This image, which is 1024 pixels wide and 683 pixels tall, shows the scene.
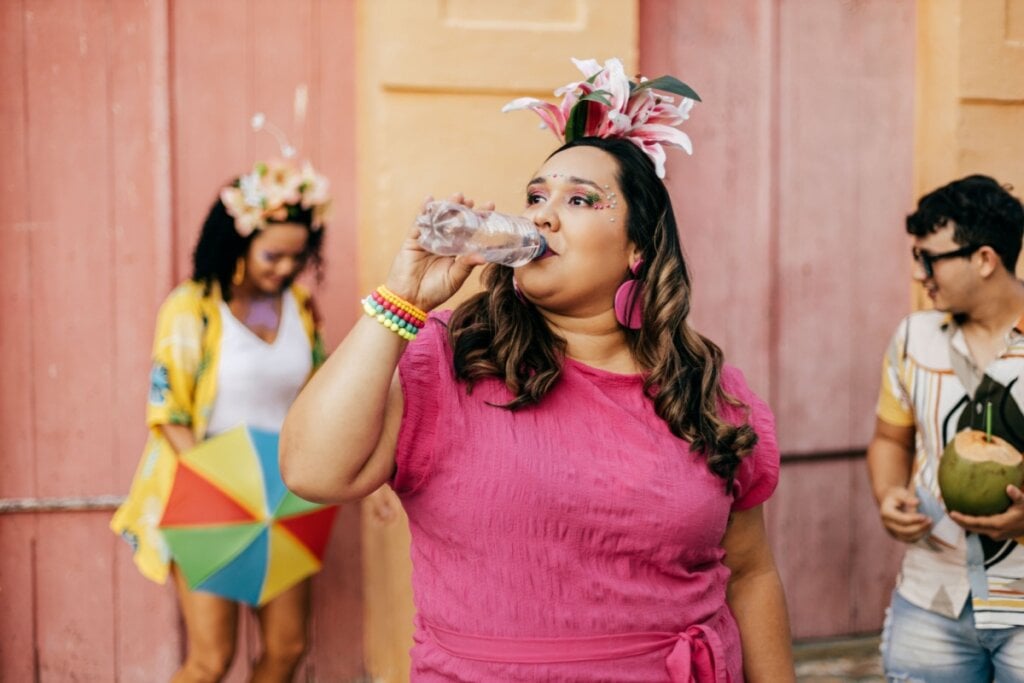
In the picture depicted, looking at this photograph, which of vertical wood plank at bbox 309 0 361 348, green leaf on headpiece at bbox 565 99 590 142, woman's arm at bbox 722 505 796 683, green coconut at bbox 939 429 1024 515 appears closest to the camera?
woman's arm at bbox 722 505 796 683

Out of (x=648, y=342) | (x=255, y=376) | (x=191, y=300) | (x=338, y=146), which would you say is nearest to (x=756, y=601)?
(x=648, y=342)

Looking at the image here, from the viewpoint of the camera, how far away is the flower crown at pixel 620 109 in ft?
7.84

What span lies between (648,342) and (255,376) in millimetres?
1844

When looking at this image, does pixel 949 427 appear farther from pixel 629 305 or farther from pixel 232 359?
pixel 232 359

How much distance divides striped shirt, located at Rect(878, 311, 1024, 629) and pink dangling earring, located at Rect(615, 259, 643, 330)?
1358mm

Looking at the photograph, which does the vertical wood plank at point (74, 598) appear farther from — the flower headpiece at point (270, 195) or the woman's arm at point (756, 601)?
the woman's arm at point (756, 601)

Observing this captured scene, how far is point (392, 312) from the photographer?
1.87 m

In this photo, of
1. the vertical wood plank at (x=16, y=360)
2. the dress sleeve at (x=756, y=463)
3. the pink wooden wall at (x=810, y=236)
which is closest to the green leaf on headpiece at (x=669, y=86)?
the dress sleeve at (x=756, y=463)

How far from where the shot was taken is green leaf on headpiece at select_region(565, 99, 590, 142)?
2428 mm

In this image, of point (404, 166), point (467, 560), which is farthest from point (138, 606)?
point (467, 560)

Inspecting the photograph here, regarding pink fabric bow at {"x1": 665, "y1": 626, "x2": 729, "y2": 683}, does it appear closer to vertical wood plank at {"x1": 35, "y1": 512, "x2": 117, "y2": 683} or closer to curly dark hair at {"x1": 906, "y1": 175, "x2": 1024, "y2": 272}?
curly dark hair at {"x1": 906, "y1": 175, "x2": 1024, "y2": 272}

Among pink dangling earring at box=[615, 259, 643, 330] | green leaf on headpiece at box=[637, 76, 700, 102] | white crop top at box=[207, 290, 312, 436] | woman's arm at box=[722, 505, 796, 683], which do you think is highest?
green leaf on headpiece at box=[637, 76, 700, 102]

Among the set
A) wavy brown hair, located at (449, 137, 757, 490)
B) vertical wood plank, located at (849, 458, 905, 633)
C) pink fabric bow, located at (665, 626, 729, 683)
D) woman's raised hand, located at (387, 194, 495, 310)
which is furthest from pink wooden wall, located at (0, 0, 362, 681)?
vertical wood plank, located at (849, 458, 905, 633)

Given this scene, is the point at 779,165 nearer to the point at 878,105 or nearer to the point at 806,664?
the point at 878,105
